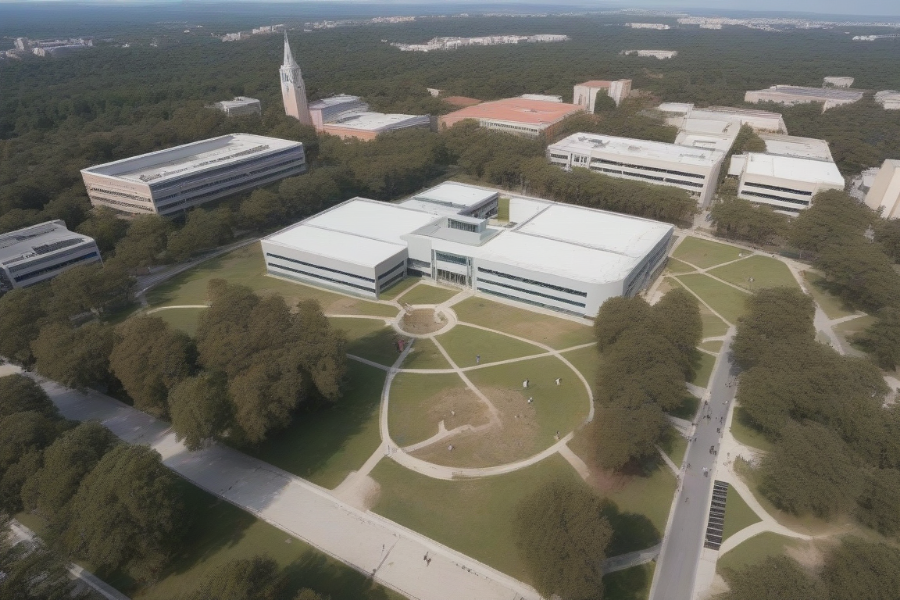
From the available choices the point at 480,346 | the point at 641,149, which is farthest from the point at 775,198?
the point at 480,346

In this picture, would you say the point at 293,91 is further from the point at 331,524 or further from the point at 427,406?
the point at 331,524

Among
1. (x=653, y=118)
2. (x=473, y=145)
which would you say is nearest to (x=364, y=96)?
(x=473, y=145)

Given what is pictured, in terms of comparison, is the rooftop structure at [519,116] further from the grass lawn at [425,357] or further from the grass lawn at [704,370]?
the grass lawn at [425,357]

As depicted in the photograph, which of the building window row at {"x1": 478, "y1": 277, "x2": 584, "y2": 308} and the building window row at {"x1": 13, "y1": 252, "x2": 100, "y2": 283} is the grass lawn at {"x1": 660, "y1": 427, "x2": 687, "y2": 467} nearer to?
the building window row at {"x1": 478, "y1": 277, "x2": 584, "y2": 308}

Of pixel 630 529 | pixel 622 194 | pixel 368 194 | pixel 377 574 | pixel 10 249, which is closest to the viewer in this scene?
pixel 377 574

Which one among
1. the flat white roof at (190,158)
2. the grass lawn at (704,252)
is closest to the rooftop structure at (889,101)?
the grass lawn at (704,252)

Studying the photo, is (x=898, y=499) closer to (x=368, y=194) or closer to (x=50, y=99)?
(x=368, y=194)

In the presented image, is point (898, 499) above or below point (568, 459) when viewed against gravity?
above

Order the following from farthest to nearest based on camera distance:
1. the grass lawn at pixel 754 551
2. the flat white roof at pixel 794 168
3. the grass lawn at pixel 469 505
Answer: the flat white roof at pixel 794 168, the grass lawn at pixel 469 505, the grass lawn at pixel 754 551
